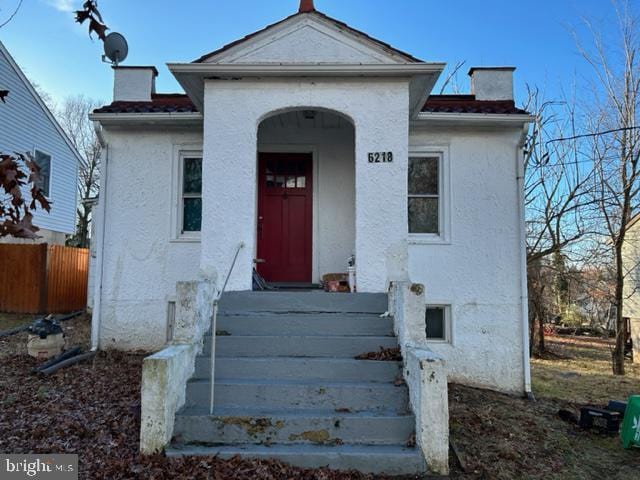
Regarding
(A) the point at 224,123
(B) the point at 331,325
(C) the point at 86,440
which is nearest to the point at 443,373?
Answer: (B) the point at 331,325

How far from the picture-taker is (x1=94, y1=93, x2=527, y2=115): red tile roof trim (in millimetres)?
7535

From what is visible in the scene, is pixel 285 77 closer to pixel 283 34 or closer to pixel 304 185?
pixel 283 34

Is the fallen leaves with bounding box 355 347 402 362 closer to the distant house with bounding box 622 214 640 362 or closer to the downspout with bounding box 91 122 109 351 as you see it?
the downspout with bounding box 91 122 109 351

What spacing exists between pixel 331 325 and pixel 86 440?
271 cm

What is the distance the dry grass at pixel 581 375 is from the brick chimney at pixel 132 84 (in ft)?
29.1

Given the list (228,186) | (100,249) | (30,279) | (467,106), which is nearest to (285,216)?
(228,186)

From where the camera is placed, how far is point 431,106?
25.5ft

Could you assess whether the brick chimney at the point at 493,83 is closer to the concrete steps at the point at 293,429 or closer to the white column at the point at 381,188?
the white column at the point at 381,188

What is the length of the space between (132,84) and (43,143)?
9.60 meters

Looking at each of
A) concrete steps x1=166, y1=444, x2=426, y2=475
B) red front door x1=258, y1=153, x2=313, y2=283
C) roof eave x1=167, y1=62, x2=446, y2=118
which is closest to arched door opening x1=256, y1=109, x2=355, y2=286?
red front door x1=258, y1=153, x2=313, y2=283

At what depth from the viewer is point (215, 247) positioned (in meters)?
6.04

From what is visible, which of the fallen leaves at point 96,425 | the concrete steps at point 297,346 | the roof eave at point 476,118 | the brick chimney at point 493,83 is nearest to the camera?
the fallen leaves at point 96,425

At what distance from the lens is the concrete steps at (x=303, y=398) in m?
3.87

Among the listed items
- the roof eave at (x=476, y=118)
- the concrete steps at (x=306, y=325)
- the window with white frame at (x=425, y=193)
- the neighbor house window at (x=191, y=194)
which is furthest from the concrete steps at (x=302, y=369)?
the roof eave at (x=476, y=118)
